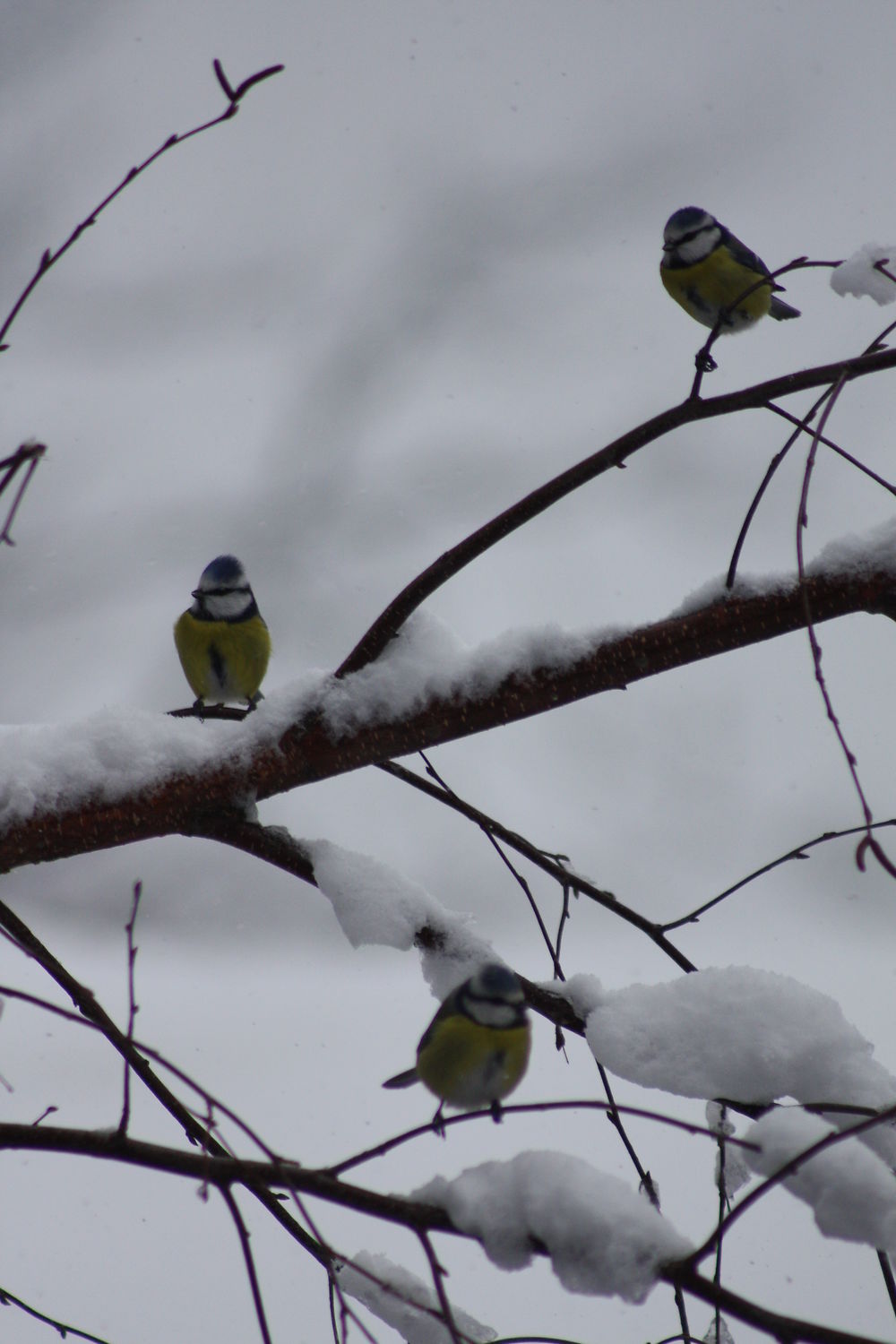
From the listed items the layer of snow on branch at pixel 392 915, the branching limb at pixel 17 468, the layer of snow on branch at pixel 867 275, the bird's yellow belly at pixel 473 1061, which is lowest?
the bird's yellow belly at pixel 473 1061

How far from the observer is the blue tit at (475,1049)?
71.0 inches

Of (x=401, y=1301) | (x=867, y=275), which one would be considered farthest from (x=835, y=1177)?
(x=867, y=275)

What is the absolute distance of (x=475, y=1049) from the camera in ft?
5.98

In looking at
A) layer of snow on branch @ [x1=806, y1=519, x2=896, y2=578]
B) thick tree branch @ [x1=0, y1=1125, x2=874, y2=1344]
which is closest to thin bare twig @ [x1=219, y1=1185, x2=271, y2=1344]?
thick tree branch @ [x1=0, y1=1125, x2=874, y2=1344]

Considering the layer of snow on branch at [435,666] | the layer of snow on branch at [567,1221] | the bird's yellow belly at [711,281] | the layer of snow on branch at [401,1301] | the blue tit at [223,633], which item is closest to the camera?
the layer of snow on branch at [567,1221]

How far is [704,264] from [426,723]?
1.93m

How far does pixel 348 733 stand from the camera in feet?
6.31

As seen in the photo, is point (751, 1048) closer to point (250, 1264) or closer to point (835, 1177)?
point (835, 1177)

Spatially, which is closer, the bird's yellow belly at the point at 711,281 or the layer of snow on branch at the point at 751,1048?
the layer of snow on branch at the point at 751,1048

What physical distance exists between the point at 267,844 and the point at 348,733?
27 centimetres

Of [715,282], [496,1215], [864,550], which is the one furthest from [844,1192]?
[715,282]

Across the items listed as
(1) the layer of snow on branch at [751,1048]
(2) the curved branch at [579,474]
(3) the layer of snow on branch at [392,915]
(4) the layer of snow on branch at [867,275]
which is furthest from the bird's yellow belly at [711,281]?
(1) the layer of snow on branch at [751,1048]

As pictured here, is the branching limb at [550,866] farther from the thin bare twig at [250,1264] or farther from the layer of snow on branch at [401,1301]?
the thin bare twig at [250,1264]

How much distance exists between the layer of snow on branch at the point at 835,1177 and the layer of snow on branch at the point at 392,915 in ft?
2.92
